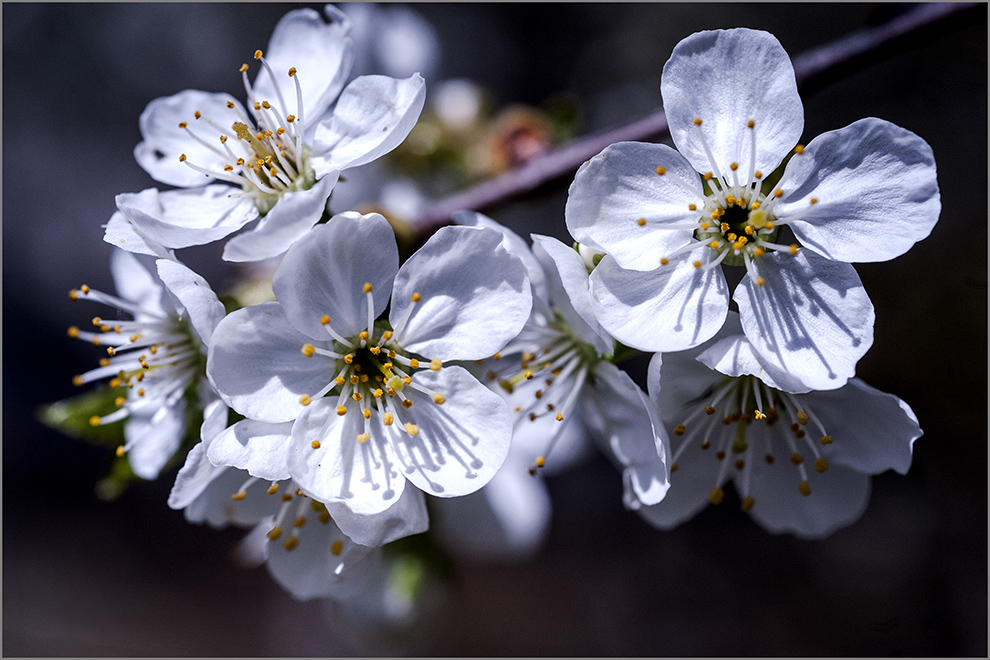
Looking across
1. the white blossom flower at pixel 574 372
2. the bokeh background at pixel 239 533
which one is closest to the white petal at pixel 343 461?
the white blossom flower at pixel 574 372

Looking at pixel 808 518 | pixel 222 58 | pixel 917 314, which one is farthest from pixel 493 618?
pixel 222 58

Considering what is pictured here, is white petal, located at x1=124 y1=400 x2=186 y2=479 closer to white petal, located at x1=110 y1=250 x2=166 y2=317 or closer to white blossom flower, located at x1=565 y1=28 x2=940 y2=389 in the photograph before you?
white petal, located at x1=110 y1=250 x2=166 y2=317

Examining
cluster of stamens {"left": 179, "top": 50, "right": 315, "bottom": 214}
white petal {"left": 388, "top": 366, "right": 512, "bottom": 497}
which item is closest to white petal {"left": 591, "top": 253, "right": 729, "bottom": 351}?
white petal {"left": 388, "top": 366, "right": 512, "bottom": 497}

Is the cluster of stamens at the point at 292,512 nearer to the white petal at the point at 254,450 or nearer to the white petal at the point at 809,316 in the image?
the white petal at the point at 254,450

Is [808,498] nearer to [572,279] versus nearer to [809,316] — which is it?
[809,316]

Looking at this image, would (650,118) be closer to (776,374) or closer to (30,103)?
(776,374)

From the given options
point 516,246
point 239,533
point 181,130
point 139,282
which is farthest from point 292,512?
point 239,533
